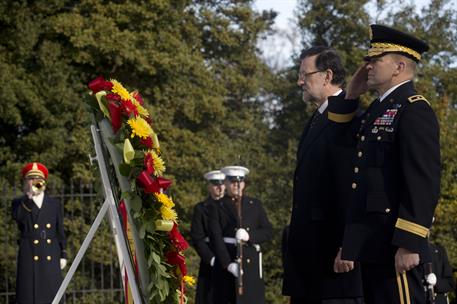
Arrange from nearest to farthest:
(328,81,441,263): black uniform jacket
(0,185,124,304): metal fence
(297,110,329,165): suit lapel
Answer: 1. (328,81,441,263): black uniform jacket
2. (297,110,329,165): suit lapel
3. (0,185,124,304): metal fence

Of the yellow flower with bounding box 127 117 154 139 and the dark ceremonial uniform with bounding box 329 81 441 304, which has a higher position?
the yellow flower with bounding box 127 117 154 139

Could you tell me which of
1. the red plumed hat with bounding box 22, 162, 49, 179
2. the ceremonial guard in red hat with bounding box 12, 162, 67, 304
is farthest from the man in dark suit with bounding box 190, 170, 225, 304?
the red plumed hat with bounding box 22, 162, 49, 179

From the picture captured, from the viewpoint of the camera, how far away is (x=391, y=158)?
207 inches

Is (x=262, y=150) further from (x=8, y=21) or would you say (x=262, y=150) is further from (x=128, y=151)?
(x=128, y=151)

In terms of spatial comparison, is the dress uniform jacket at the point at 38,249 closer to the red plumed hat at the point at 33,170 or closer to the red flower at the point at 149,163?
the red plumed hat at the point at 33,170

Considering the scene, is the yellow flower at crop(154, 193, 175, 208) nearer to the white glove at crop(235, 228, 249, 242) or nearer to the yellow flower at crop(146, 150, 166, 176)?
the yellow flower at crop(146, 150, 166, 176)

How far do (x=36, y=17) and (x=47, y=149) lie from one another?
3.11m

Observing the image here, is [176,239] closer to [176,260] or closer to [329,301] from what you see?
[176,260]

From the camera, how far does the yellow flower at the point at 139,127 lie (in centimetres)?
520

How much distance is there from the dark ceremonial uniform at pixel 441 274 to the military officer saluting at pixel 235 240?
97.4 inches

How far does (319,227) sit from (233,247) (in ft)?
25.1

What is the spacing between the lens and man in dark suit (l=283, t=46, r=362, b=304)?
6.21 meters

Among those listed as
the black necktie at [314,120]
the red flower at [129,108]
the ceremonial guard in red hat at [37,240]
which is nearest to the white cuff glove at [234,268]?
the ceremonial guard in red hat at [37,240]

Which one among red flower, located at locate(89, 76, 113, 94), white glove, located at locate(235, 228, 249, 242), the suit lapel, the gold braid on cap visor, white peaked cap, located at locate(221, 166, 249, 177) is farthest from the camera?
white peaked cap, located at locate(221, 166, 249, 177)
